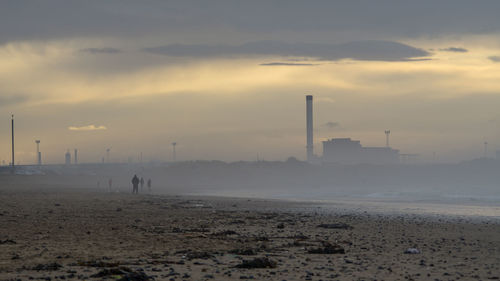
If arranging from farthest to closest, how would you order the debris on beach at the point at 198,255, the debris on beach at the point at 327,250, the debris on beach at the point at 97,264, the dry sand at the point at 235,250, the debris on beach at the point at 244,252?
the debris on beach at the point at 327,250 → the debris on beach at the point at 244,252 → the debris on beach at the point at 198,255 → the debris on beach at the point at 97,264 → the dry sand at the point at 235,250

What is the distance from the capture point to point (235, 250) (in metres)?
15.3

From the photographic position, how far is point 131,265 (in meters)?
12.5

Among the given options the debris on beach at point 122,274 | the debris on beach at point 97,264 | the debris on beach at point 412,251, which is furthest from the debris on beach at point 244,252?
the debris on beach at point 412,251

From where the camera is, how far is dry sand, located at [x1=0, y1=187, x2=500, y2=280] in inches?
469

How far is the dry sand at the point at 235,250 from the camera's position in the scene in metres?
11.9

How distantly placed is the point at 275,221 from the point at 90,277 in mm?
15275

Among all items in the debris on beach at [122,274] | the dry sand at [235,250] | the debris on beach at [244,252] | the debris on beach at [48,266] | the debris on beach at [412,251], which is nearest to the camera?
the debris on beach at [122,274]

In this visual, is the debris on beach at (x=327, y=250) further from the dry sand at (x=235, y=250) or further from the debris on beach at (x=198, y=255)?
the debris on beach at (x=198, y=255)

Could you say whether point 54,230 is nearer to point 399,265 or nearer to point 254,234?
point 254,234

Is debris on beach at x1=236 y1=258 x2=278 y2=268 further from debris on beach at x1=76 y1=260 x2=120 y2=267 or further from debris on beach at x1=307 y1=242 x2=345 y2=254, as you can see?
debris on beach at x1=76 y1=260 x2=120 y2=267

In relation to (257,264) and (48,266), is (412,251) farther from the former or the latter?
(48,266)

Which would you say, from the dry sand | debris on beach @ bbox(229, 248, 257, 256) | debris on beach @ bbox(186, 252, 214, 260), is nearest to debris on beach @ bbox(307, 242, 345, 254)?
the dry sand

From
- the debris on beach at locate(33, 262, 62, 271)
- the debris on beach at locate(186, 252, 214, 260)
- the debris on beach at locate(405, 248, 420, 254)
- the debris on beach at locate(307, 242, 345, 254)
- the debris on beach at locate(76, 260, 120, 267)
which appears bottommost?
the debris on beach at locate(405, 248, 420, 254)

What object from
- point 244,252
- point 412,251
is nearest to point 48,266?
point 244,252
